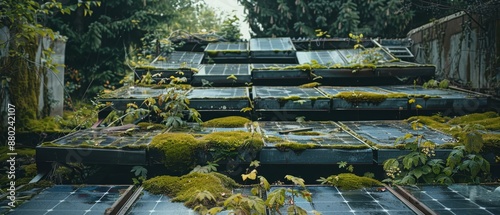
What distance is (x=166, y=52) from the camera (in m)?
10.1

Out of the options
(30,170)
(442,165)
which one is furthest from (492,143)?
(30,170)

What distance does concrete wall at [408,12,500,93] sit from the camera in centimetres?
669

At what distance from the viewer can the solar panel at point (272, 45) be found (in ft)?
31.6

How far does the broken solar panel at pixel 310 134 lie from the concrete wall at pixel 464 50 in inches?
133

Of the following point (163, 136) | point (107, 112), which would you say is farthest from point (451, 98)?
point (107, 112)

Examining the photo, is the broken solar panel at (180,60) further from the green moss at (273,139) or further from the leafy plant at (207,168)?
the leafy plant at (207,168)

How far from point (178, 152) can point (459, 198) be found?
253 centimetres

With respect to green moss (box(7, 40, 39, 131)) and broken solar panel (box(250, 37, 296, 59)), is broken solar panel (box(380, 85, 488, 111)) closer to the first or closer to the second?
broken solar panel (box(250, 37, 296, 59))

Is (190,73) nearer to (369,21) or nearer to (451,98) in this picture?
(451,98)

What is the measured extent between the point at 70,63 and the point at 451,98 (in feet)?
36.5

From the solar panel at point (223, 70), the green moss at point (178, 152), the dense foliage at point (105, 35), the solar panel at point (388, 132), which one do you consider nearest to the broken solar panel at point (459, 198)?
the solar panel at point (388, 132)

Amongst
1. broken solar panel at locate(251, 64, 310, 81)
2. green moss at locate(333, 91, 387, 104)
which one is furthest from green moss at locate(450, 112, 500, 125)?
broken solar panel at locate(251, 64, 310, 81)

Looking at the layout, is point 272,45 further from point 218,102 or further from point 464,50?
point 218,102

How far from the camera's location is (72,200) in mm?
3164
